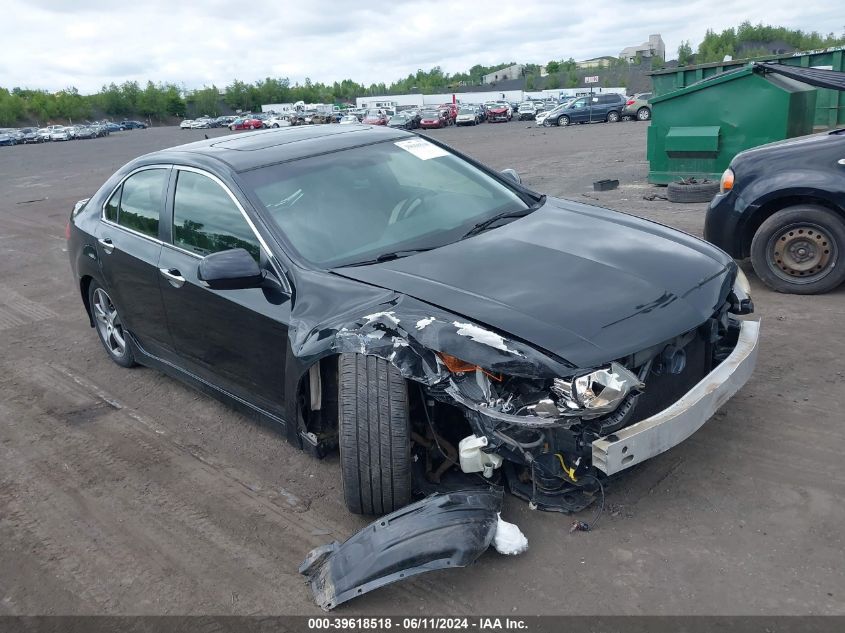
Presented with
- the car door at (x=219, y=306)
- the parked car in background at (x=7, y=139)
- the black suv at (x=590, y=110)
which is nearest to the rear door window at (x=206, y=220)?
the car door at (x=219, y=306)

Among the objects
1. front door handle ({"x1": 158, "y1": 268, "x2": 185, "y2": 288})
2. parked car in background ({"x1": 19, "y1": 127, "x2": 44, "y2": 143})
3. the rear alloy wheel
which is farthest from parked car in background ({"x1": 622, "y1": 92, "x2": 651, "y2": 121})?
parked car in background ({"x1": 19, "y1": 127, "x2": 44, "y2": 143})

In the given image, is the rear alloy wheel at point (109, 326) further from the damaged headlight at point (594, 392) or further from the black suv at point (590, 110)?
the black suv at point (590, 110)

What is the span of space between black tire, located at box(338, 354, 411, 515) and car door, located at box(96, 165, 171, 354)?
1891mm

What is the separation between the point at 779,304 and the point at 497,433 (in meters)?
3.60

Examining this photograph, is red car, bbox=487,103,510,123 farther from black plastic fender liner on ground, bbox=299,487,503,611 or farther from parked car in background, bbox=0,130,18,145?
black plastic fender liner on ground, bbox=299,487,503,611

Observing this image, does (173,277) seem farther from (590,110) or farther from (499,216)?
(590,110)

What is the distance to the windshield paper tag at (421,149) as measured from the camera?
465 centimetres

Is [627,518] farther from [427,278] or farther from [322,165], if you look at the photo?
[322,165]

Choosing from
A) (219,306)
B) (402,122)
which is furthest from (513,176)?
(402,122)

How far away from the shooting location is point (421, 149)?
473 cm

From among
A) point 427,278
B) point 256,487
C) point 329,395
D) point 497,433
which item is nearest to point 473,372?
point 497,433

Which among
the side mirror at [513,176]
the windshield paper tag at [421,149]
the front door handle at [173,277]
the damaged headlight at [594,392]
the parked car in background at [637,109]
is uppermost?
the parked car in background at [637,109]

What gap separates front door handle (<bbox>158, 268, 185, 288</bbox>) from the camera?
4.21m

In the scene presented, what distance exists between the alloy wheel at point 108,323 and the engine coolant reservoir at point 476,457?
3.19 m
